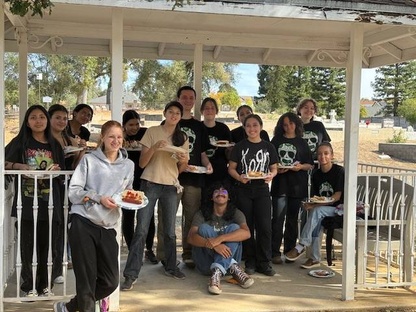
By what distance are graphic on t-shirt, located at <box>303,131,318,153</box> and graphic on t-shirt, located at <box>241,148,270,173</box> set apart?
118 centimetres

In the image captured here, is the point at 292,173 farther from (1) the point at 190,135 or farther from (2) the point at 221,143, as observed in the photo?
(1) the point at 190,135

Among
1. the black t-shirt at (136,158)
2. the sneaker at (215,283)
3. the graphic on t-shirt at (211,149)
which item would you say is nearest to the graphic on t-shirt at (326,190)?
the graphic on t-shirt at (211,149)

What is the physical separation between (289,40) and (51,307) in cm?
419

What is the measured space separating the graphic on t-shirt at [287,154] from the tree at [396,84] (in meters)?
56.1

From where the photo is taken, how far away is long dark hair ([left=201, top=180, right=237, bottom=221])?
5.38m

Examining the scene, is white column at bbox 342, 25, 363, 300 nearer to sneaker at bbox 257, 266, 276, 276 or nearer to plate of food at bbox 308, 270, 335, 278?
plate of food at bbox 308, 270, 335, 278

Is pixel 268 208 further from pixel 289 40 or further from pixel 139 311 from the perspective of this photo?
pixel 289 40

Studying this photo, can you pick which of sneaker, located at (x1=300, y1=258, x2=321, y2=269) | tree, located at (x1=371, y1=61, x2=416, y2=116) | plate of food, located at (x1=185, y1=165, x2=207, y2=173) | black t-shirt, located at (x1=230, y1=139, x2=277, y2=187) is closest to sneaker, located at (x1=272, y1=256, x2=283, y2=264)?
sneaker, located at (x1=300, y1=258, x2=321, y2=269)

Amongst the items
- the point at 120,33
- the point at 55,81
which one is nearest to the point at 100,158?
the point at 120,33

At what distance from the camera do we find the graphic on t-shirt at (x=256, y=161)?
17.7 ft

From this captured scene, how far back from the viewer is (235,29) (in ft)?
19.2

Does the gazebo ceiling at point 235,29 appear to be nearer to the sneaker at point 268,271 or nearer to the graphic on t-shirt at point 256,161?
the graphic on t-shirt at point 256,161

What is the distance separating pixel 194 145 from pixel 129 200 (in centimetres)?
182

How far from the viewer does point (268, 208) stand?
18.0ft
